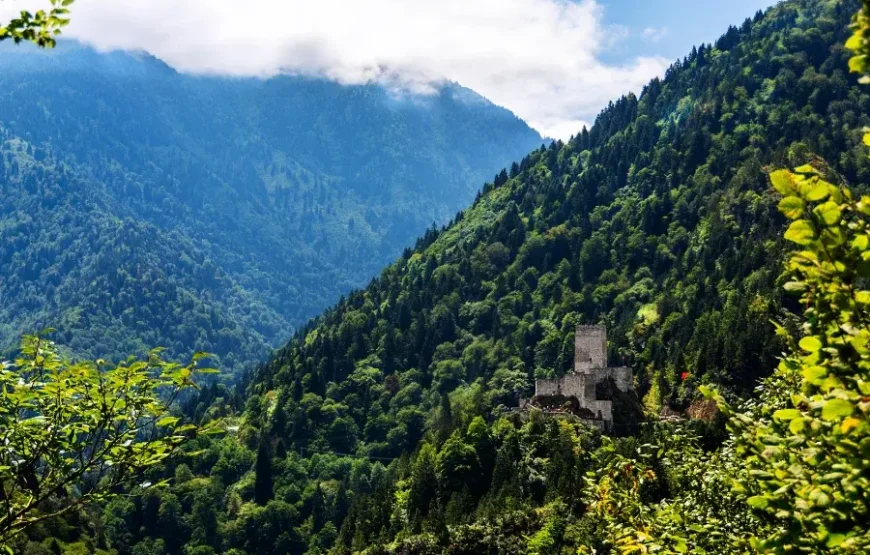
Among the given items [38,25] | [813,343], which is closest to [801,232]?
[813,343]

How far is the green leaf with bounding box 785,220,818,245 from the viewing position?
24.6 ft

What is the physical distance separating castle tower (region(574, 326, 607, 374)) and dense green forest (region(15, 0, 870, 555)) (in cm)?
633

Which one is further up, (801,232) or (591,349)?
(591,349)

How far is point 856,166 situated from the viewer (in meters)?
154

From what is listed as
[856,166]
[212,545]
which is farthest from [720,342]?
[212,545]

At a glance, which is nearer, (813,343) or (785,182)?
(785,182)

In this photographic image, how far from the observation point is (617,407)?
97.9m

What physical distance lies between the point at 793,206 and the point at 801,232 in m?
0.22

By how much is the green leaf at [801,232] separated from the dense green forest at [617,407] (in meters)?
0.02

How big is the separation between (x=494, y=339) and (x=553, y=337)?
19049mm

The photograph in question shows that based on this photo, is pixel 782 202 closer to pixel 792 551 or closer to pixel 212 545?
pixel 792 551

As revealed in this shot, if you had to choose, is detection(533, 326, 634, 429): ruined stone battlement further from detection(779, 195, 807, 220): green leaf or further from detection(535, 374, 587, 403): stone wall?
detection(779, 195, 807, 220): green leaf

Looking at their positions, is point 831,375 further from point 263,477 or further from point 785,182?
point 263,477

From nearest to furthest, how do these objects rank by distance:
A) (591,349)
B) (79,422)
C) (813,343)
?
(813,343) < (79,422) < (591,349)
